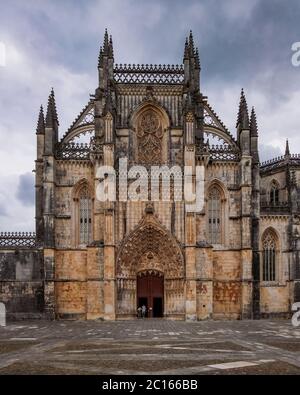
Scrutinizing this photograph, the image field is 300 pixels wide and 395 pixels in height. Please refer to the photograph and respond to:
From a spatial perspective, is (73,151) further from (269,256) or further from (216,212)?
(269,256)

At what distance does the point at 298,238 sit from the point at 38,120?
84.8ft

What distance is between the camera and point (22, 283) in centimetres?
4478

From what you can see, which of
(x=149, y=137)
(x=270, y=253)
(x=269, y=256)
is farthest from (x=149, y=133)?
(x=269, y=256)

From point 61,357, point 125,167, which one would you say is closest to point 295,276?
point 125,167

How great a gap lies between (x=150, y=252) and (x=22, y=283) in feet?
36.1

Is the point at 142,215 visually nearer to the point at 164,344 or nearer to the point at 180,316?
the point at 180,316

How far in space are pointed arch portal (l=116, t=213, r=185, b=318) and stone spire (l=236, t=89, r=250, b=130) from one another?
1131 centimetres

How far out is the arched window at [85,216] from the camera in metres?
46.2

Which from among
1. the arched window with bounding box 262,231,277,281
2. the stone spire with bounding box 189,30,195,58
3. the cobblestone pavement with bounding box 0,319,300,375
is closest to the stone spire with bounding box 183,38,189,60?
the stone spire with bounding box 189,30,195,58

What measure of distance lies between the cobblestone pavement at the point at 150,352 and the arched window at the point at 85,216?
Answer: 48.0ft

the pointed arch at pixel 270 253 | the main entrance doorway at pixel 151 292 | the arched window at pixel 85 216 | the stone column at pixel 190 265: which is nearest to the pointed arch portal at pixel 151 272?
the main entrance doorway at pixel 151 292

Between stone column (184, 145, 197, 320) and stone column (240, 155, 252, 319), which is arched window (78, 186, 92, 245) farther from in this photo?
stone column (240, 155, 252, 319)

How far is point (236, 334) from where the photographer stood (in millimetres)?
30391

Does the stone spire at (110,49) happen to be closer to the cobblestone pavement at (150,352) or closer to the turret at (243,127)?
the turret at (243,127)
